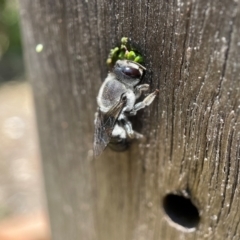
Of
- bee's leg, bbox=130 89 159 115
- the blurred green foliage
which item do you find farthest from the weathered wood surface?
the blurred green foliage

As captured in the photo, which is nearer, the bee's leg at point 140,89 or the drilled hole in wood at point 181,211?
the bee's leg at point 140,89

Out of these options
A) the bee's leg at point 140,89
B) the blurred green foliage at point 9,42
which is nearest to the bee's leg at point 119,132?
the bee's leg at point 140,89

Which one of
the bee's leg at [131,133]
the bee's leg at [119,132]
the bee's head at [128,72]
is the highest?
the bee's head at [128,72]

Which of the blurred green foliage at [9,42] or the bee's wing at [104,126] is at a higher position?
the bee's wing at [104,126]

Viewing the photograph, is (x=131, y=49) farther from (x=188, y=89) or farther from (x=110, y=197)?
(x=110, y=197)

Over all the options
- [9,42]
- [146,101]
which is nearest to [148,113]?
[146,101]

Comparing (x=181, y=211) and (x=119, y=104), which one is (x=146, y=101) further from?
(x=181, y=211)

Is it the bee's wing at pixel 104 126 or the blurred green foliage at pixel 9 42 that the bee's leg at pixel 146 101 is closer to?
the bee's wing at pixel 104 126

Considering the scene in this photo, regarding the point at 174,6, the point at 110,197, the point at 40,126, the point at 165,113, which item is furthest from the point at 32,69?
the point at 174,6
